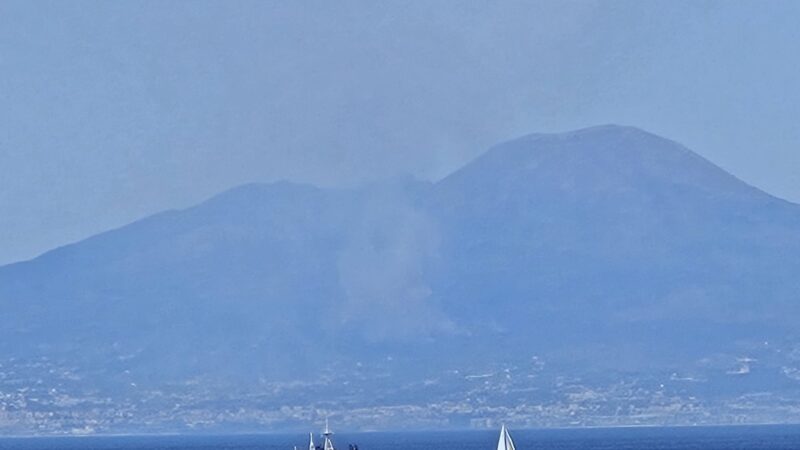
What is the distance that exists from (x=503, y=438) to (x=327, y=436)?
10716 millimetres

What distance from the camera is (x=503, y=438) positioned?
477 feet

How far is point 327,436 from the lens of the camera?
14188 centimetres
